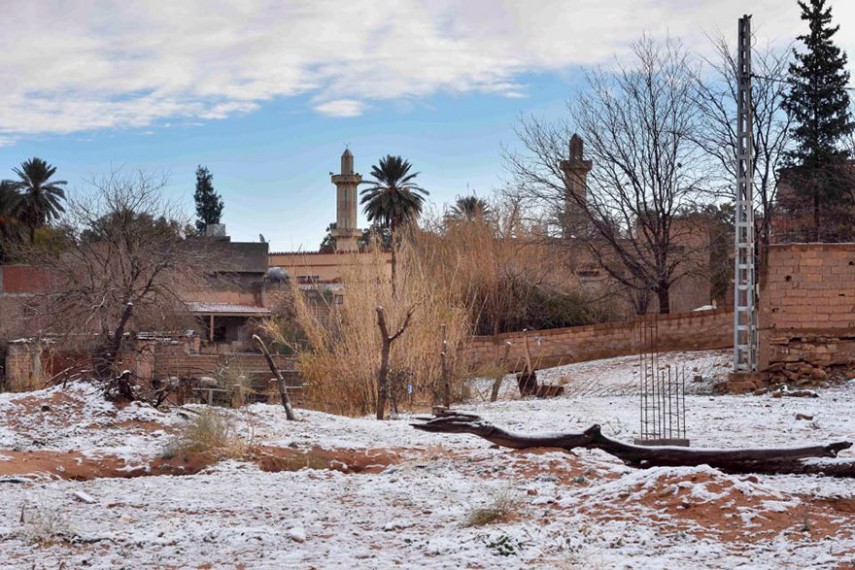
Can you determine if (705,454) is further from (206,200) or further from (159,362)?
(206,200)

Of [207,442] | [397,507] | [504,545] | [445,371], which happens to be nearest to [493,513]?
[504,545]

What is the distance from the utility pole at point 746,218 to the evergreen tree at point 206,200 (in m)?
52.1

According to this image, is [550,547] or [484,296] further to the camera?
[484,296]

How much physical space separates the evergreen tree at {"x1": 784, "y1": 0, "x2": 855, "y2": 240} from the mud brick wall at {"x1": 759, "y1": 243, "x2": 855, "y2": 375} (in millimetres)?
14631

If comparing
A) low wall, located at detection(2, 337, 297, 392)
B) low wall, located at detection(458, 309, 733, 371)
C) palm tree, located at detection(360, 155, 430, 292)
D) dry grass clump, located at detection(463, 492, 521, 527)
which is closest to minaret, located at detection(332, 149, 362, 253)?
palm tree, located at detection(360, 155, 430, 292)

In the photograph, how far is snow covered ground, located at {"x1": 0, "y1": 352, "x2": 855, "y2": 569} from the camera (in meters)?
6.05

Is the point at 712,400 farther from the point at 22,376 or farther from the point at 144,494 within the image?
the point at 22,376

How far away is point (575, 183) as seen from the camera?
28.1 m

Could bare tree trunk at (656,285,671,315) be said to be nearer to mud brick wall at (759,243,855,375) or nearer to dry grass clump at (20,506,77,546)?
mud brick wall at (759,243,855,375)

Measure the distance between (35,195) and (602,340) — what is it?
126 ft

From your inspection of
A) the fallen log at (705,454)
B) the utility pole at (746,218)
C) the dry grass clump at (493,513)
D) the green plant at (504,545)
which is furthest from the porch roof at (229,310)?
the green plant at (504,545)

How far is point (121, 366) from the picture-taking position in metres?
13.1

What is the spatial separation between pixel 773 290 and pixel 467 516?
12.2 m

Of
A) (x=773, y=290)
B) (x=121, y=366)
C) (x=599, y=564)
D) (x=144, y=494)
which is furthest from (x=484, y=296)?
(x=599, y=564)
